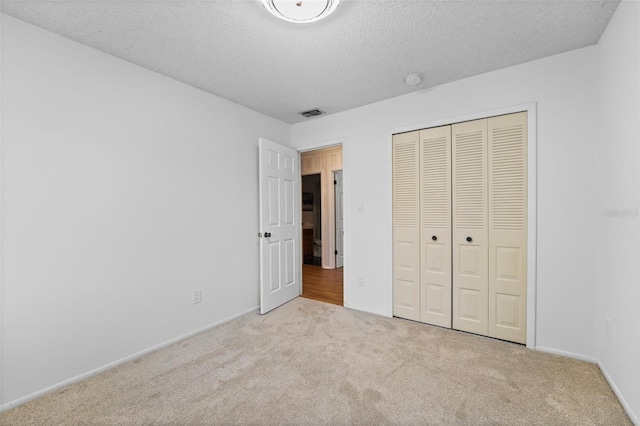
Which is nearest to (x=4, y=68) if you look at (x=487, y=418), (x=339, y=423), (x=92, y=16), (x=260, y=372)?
(x=92, y=16)

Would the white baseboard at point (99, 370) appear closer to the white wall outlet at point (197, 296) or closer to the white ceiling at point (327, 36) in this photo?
the white wall outlet at point (197, 296)

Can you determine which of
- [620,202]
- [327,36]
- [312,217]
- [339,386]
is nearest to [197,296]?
[339,386]

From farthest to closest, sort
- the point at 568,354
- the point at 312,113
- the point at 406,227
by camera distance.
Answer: the point at 312,113, the point at 406,227, the point at 568,354

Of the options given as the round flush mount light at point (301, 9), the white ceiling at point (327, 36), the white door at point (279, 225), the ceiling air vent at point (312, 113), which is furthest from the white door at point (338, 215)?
the round flush mount light at point (301, 9)

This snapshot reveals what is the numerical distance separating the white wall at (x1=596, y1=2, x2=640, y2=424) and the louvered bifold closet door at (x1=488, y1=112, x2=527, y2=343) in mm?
450

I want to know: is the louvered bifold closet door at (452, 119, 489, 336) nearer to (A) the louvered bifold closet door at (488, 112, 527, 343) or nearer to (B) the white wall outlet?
(A) the louvered bifold closet door at (488, 112, 527, 343)

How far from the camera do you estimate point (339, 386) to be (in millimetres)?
1782

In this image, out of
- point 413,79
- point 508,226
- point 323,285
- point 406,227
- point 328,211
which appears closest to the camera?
point 508,226

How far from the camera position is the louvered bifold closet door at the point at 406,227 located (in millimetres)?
2803

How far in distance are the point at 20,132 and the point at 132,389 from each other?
5.82ft

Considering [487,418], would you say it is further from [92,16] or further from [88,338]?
[92,16]

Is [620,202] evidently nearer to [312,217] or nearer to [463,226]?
[463,226]

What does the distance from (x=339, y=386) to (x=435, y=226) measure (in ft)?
5.59

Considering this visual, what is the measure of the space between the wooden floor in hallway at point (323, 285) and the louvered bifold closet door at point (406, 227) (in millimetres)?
831
